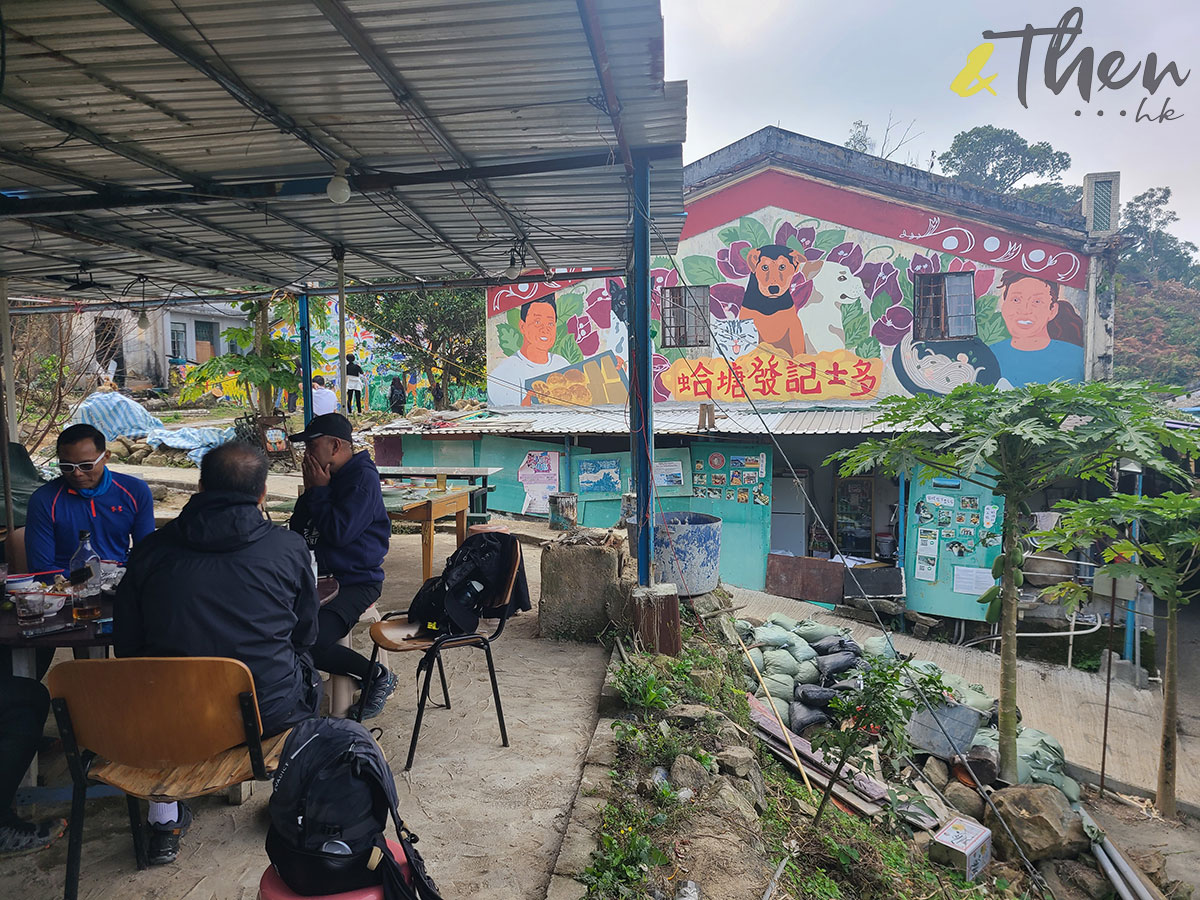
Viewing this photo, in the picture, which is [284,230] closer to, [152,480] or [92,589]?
[92,589]

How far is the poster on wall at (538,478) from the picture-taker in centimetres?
1500

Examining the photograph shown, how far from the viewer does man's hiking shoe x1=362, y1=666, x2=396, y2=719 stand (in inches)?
146

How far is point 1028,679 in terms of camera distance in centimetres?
1136

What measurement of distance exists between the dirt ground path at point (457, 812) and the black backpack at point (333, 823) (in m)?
0.92

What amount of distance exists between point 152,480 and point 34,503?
11706 mm

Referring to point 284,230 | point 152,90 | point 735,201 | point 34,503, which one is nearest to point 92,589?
point 34,503

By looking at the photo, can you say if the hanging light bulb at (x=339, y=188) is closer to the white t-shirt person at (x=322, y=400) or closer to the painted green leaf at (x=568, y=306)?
the white t-shirt person at (x=322, y=400)

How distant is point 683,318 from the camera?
583 inches

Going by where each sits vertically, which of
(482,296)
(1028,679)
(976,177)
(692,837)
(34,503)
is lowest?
(1028,679)

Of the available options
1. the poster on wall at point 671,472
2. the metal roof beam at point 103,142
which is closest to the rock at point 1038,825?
the poster on wall at point 671,472

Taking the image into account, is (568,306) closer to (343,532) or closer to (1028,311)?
(1028,311)

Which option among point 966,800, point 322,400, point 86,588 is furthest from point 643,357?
point 322,400

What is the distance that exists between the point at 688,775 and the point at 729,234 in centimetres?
1261

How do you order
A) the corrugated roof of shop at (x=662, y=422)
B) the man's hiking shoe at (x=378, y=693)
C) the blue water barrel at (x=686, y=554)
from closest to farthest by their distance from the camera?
the man's hiking shoe at (x=378, y=693) → the blue water barrel at (x=686, y=554) → the corrugated roof of shop at (x=662, y=422)
